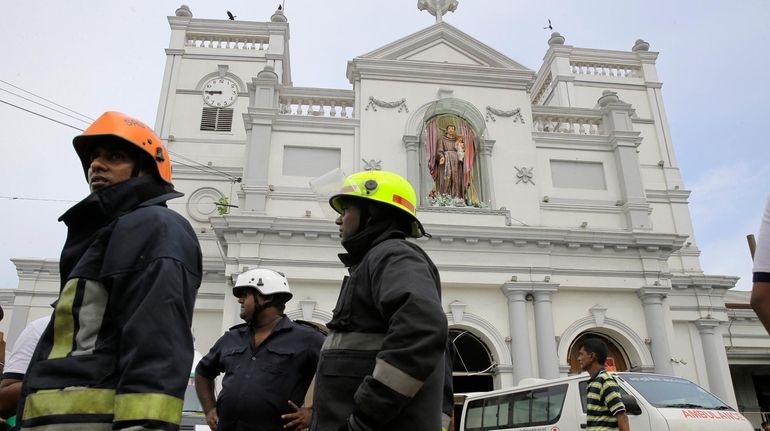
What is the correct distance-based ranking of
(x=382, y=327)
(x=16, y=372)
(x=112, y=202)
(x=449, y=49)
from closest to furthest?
(x=112, y=202) < (x=382, y=327) < (x=16, y=372) < (x=449, y=49)

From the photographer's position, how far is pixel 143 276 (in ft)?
6.61

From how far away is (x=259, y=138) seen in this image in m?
15.2

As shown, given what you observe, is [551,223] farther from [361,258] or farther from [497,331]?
[361,258]

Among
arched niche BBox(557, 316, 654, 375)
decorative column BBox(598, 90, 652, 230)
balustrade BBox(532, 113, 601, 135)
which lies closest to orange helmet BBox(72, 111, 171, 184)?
arched niche BBox(557, 316, 654, 375)

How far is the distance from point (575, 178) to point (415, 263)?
15.4m

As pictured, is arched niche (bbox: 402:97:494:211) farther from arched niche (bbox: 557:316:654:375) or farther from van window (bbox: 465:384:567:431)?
van window (bbox: 465:384:567:431)

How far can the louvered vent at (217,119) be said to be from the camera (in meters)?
18.8

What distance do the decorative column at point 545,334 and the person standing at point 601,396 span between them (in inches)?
333

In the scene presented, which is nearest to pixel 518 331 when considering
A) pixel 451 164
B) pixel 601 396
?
pixel 451 164

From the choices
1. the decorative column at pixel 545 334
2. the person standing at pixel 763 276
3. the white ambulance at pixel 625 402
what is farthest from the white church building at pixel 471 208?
the person standing at pixel 763 276

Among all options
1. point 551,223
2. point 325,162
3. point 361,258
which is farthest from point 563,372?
point 361,258

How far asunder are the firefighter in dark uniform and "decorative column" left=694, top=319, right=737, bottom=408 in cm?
1641

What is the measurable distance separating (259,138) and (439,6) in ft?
26.5

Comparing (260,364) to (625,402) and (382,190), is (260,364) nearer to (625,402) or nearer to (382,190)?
(382,190)
